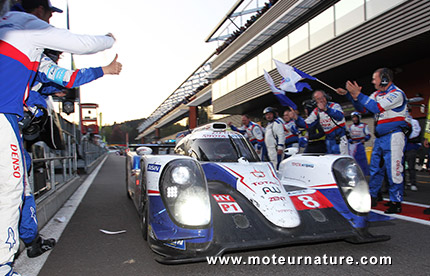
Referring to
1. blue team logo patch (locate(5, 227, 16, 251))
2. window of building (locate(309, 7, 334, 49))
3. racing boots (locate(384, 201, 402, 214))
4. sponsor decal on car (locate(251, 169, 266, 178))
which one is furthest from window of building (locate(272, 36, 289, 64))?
blue team logo patch (locate(5, 227, 16, 251))

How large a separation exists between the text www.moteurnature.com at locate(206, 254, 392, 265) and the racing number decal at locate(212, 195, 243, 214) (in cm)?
38

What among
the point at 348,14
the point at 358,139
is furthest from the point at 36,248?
the point at 348,14

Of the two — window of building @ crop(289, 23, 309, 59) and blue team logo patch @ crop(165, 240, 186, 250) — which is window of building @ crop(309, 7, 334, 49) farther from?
blue team logo patch @ crop(165, 240, 186, 250)

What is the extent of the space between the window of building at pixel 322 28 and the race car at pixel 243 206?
1056 cm

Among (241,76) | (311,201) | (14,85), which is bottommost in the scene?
(311,201)

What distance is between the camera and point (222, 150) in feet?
12.6

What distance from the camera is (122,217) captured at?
14.1ft

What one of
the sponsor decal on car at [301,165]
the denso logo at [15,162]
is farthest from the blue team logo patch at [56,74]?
the sponsor decal on car at [301,165]

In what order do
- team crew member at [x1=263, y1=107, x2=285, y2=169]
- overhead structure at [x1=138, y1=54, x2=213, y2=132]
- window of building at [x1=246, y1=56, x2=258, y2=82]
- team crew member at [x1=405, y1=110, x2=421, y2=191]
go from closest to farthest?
team crew member at [x1=405, y1=110, x2=421, y2=191]
team crew member at [x1=263, y1=107, x2=285, y2=169]
window of building at [x1=246, y1=56, x2=258, y2=82]
overhead structure at [x1=138, y1=54, x2=213, y2=132]

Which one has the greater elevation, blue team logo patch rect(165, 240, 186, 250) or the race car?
the race car

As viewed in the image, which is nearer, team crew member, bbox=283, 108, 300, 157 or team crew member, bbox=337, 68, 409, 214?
team crew member, bbox=337, 68, 409, 214

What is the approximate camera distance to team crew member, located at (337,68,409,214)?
159 inches

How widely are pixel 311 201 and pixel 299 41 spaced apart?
43.2 ft

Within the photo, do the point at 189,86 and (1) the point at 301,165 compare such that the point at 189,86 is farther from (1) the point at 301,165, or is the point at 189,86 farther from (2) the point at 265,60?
(1) the point at 301,165
